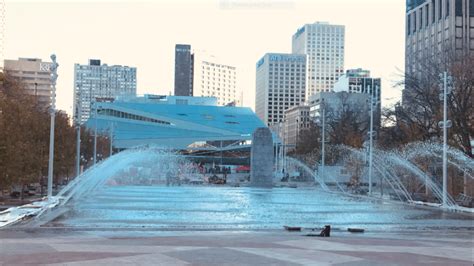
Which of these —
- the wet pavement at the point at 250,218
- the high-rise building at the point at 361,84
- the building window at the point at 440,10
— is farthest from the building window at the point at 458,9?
the wet pavement at the point at 250,218

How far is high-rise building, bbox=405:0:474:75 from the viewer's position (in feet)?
335

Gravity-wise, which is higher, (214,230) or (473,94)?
(473,94)

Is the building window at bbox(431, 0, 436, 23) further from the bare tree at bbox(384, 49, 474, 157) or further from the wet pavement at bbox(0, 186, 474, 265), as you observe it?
the wet pavement at bbox(0, 186, 474, 265)

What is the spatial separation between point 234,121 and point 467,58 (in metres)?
123

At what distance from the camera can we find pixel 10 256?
11.8m

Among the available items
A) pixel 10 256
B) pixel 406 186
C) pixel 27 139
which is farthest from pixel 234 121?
pixel 10 256

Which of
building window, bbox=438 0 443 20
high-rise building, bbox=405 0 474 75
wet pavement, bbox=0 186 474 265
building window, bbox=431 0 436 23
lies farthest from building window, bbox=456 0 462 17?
wet pavement, bbox=0 186 474 265

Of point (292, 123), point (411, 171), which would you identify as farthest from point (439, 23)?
point (292, 123)

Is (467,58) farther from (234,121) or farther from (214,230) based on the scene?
(234,121)

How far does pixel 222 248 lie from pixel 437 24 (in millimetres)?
101409

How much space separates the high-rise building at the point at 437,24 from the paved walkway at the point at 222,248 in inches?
3280

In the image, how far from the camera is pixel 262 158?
59.7 m

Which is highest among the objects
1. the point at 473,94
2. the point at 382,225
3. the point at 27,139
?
the point at 473,94

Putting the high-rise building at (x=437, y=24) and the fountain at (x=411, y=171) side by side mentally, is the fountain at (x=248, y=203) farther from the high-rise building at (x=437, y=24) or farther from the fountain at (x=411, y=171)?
the high-rise building at (x=437, y=24)
